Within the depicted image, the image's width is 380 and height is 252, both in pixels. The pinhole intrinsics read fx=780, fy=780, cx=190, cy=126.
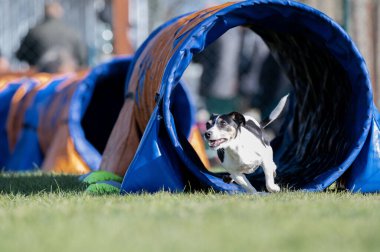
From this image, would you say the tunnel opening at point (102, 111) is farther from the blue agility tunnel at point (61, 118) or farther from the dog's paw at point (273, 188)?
the dog's paw at point (273, 188)

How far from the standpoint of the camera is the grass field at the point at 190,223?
3494 millimetres

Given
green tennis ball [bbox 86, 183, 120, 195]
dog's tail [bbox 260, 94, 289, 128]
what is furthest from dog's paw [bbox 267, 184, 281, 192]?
green tennis ball [bbox 86, 183, 120, 195]

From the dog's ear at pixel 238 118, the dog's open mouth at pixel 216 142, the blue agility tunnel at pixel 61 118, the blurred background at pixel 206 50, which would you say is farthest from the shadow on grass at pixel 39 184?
the blurred background at pixel 206 50

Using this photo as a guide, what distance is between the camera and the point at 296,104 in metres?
8.09

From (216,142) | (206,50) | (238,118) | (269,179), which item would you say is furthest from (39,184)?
(206,50)

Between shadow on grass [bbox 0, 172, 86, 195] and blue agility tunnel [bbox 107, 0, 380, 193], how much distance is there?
56cm

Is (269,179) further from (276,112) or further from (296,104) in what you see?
(296,104)

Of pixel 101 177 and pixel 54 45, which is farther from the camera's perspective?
pixel 54 45

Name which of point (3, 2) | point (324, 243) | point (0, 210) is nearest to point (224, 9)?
point (0, 210)

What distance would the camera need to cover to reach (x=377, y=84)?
1247 cm

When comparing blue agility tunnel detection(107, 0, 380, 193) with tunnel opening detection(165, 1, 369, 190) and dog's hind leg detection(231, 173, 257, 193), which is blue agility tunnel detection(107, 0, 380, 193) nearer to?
tunnel opening detection(165, 1, 369, 190)

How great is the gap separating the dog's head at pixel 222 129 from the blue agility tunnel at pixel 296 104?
0.87 ft

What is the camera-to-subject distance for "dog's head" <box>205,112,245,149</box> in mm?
5996

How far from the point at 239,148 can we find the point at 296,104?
211 cm
